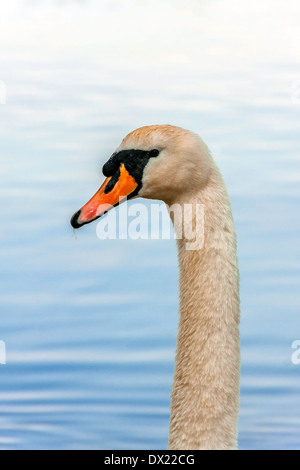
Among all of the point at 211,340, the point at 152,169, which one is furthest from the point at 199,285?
the point at 152,169

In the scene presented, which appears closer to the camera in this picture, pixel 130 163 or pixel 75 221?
pixel 75 221

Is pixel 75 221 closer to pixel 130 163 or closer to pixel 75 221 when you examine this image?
pixel 75 221

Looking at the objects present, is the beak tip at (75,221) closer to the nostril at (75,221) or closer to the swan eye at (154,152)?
the nostril at (75,221)

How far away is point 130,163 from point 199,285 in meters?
0.72

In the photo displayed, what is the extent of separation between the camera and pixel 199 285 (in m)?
4.21

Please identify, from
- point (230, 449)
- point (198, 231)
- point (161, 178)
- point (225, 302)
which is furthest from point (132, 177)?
point (230, 449)

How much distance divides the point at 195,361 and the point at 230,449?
463 millimetres

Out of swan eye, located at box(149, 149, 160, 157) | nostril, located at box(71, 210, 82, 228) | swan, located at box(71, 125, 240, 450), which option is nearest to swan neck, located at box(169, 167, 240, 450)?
swan, located at box(71, 125, 240, 450)

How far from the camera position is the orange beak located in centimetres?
419

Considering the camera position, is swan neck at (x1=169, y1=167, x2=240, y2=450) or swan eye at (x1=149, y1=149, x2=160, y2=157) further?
swan eye at (x1=149, y1=149, x2=160, y2=157)

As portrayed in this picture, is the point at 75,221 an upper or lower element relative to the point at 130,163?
lower

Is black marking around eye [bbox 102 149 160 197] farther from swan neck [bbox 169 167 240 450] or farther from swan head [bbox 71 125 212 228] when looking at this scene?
swan neck [bbox 169 167 240 450]
